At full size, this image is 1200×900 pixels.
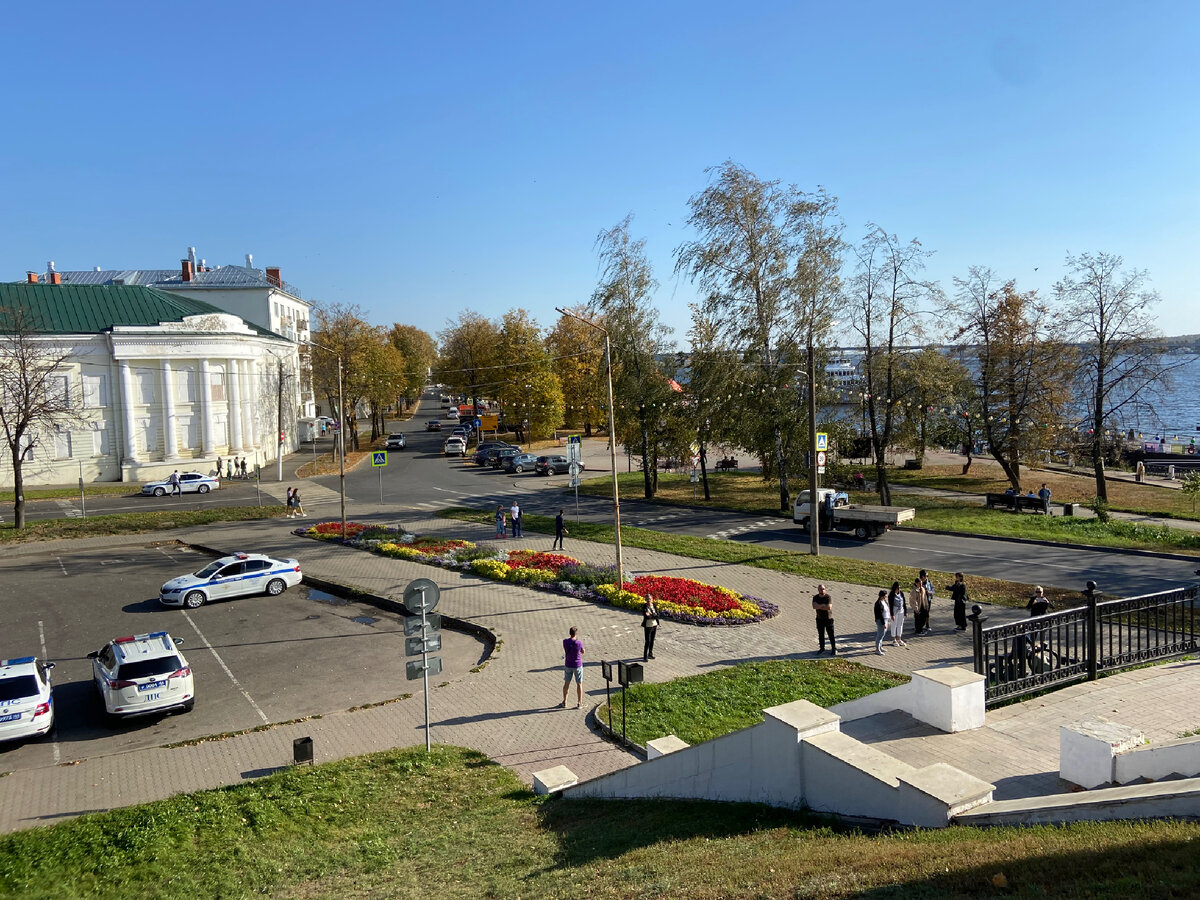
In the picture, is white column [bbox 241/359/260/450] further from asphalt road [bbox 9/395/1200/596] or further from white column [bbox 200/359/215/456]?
white column [bbox 200/359/215/456]

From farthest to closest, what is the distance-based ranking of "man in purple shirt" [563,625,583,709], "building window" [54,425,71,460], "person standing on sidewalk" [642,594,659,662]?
"building window" [54,425,71,460] → "person standing on sidewalk" [642,594,659,662] → "man in purple shirt" [563,625,583,709]

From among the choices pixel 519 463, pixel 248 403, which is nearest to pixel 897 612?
pixel 519 463

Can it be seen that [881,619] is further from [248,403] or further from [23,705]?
[248,403]

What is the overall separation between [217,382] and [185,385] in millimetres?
2203

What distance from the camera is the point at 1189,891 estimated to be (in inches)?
171

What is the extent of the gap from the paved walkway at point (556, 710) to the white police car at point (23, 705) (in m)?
1.50

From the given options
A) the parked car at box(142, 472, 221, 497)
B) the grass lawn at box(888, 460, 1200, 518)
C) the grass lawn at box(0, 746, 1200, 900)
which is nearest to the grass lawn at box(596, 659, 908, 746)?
the grass lawn at box(0, 746, 1200, 900)

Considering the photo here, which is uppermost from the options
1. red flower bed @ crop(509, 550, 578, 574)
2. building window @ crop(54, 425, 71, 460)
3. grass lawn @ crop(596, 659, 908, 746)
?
building window @ crop(54, 425, 71, 460)

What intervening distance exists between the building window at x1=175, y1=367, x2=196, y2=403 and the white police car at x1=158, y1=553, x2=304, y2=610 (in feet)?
113

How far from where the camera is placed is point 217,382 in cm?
5562

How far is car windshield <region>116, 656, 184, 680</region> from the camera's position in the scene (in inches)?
556

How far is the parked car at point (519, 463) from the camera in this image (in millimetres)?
56312

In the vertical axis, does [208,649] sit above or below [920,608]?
below

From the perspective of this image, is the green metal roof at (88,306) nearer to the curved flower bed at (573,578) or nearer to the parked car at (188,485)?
the parked car at (188,485)
